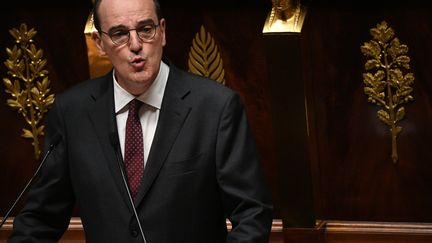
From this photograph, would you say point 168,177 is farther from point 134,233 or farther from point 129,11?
point 129,11

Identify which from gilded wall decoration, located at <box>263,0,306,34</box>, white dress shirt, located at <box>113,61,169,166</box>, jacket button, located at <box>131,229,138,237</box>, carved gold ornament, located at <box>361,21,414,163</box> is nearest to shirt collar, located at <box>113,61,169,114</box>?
white dress shirt, located at <box>113,61,169,166</box>

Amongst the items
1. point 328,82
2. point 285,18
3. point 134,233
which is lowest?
point 134,233

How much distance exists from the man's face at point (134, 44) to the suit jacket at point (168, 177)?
0.06 metres

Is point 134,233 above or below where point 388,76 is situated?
below

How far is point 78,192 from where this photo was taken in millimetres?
1489

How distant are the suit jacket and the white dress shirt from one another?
0.04ft

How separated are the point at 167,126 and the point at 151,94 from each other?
6cm

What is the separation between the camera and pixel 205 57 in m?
2.03

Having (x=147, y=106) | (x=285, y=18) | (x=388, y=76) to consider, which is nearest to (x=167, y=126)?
(x=147, y=106)

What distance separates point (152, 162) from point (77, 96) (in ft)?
0.57

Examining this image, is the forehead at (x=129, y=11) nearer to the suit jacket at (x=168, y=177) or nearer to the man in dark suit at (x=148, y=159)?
the man in dark suit at (x=148, y=159)

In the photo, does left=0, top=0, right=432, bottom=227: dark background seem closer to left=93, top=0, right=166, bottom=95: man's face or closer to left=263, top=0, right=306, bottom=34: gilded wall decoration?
left=263, top=0, right=306, bottom=34: gilded wall decoration

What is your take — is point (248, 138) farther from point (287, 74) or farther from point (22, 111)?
point (22, 111)

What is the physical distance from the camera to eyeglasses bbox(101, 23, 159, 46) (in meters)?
1.44
